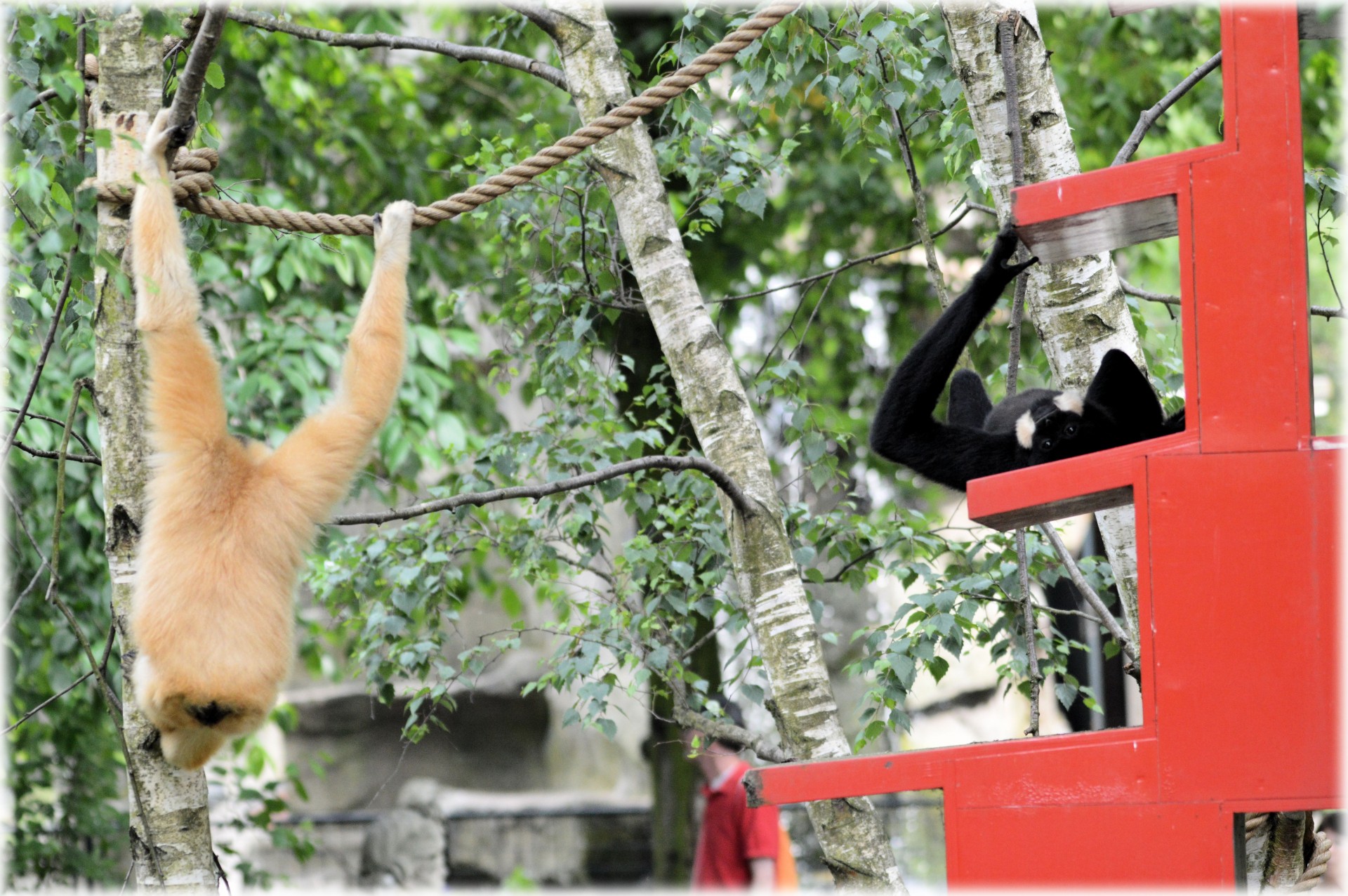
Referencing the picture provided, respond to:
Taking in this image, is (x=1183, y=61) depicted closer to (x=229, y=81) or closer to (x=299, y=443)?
(x=229, y=81)

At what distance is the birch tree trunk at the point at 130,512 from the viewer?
9.50ft

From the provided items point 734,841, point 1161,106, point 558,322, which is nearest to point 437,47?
point 558,322

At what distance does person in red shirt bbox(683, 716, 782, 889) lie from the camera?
6281mm

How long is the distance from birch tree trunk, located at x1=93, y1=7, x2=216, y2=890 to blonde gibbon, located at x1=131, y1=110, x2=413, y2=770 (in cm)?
6

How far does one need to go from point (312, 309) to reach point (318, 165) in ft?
5.62

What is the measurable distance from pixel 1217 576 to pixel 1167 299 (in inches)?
81.9

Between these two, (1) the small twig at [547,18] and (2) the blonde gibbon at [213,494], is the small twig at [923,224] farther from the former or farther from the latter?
(2) the blonde gibbon at [213,494]

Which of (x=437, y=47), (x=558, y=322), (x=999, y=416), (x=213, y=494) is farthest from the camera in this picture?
(x=558, y=322)

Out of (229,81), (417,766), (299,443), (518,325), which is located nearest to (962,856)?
(299,443)

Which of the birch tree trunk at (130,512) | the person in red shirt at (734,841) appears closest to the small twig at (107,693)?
A: the birch tree trunk at (130,512)

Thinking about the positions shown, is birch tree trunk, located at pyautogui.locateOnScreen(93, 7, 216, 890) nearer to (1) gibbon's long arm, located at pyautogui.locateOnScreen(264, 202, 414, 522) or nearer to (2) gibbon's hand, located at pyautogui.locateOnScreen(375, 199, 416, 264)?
(1) gibbon's long arm, located at pyautogui.locateOnScreen(264, 202, 414, 522)

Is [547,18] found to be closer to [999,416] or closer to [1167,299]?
[999,416]

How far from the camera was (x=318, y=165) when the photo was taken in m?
8.28

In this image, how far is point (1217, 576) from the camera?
198cm
